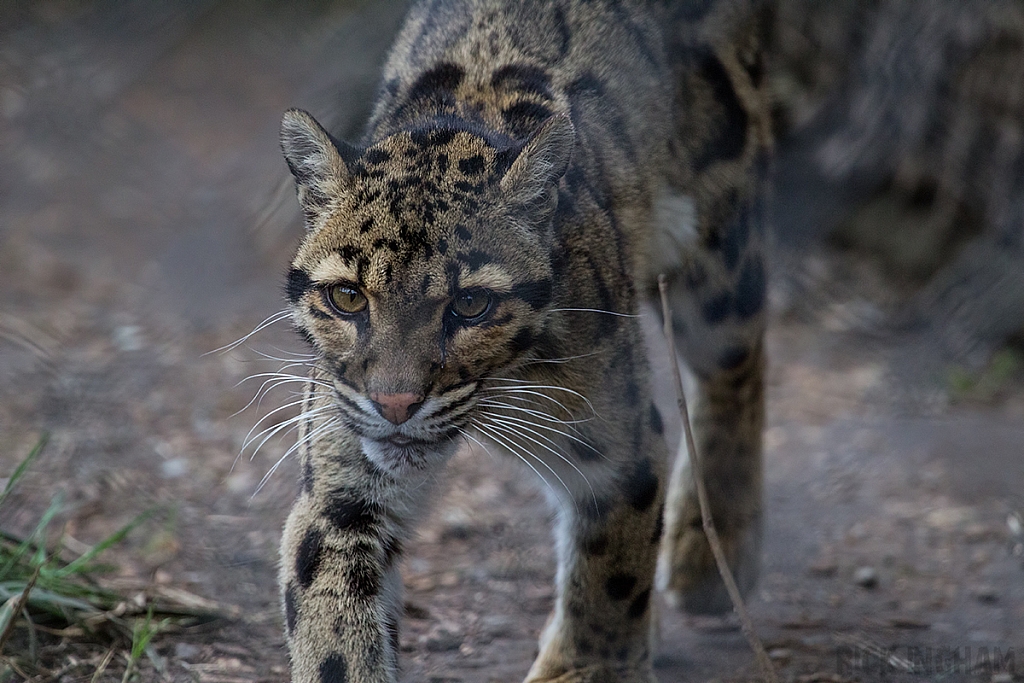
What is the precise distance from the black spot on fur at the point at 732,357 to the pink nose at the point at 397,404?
1747 mm

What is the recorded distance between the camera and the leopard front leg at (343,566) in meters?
2.69

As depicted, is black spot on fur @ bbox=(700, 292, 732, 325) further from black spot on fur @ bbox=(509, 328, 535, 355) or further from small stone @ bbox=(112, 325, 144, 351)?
small stone @ bbox=(112, 325, 144, 351)

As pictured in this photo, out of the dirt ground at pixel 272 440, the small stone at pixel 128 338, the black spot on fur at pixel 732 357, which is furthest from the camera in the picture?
the small stone at pixel 128 338

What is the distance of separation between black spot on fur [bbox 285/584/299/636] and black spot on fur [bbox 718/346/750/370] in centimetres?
179

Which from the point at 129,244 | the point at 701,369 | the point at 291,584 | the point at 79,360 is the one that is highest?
the point at 129,244

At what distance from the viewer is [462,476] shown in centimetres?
475

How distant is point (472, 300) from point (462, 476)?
7.52ft

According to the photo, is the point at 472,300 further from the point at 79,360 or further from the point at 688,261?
the point at 79,360

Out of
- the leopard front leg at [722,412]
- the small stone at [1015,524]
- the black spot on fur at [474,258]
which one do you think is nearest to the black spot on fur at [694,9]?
the leopard front leg at [722,412]

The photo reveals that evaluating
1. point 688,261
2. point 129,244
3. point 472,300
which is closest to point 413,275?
point 472,300

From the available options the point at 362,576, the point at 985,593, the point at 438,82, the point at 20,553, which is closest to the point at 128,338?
the point at 20,553

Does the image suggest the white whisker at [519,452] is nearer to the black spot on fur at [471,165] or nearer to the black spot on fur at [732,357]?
the black spot on fur at [471,165]

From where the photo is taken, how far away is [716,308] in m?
3.78

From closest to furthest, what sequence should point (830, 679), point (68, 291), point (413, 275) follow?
point (413, 275) < point (830, 679) < point (68, 291)
